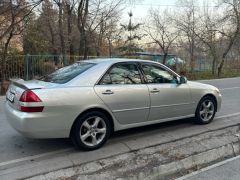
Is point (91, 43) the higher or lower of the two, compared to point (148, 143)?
higher

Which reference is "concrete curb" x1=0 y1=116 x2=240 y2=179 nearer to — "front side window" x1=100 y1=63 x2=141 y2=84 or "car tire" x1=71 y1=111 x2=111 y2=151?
"car tire" x1=71 y1=111 x2=111 y2=151

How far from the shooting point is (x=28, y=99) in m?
4.03

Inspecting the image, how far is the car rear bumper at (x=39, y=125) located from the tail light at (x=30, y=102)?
70mm

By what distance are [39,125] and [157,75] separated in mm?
2388

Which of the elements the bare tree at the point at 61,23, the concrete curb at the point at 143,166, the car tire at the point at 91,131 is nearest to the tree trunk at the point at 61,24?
the bare tree at the point at 61,23

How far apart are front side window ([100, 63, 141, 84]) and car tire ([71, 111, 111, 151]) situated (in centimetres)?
60

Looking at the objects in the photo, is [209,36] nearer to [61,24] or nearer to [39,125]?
[61,24]

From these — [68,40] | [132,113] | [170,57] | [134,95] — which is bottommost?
[132,113]

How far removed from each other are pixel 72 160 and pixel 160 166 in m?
1.25

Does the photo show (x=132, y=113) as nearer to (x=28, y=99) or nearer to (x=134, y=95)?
(x=134, y=95)

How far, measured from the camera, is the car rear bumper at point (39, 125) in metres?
4.00

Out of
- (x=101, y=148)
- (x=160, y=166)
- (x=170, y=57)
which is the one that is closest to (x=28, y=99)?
(x=101, y=148)

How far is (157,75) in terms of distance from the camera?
5340 millimetres

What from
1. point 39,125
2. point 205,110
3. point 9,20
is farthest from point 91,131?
point 9,20
